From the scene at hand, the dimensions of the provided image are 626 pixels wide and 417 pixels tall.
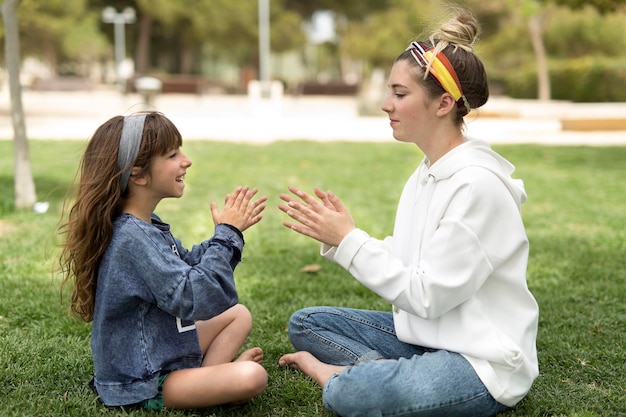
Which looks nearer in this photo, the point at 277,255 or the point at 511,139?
the point at 277,255

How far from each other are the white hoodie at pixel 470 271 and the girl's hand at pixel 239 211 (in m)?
0.36

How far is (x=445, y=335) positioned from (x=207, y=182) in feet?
19.2

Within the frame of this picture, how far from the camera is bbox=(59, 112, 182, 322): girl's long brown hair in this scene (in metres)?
2.56

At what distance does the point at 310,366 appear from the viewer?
3006 millimetres

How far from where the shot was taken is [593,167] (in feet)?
32.1

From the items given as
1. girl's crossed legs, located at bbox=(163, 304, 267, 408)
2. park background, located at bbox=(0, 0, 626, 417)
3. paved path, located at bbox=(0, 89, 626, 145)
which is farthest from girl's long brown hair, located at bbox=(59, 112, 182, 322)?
paved path, located at bbox=(0, 89, 626, 145)

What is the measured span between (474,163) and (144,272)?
1.12m

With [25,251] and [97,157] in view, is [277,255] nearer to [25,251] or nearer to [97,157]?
[25,251]

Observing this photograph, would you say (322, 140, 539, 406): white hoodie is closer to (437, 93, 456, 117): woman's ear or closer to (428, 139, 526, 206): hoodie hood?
(428, 139, 526, 206): hoodie hood

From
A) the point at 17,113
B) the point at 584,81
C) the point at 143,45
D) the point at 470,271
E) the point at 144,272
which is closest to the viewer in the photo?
the point at 470,271

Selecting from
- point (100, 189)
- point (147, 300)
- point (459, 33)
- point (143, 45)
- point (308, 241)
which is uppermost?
point (459, 33)

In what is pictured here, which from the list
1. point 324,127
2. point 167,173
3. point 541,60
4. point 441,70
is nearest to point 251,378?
point 167,173

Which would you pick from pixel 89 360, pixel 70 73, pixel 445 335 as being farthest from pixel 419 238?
pixel 70 73

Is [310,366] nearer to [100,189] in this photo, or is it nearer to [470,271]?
[470,271]
